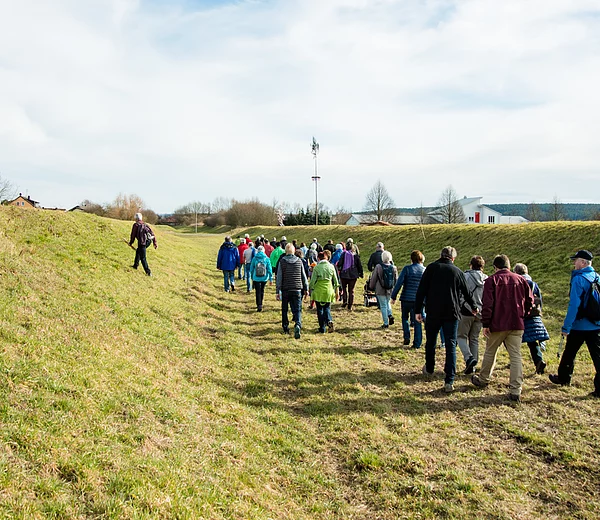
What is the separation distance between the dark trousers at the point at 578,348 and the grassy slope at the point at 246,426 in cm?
36

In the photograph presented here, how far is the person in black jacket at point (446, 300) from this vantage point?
680 cm

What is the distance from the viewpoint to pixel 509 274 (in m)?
6.65

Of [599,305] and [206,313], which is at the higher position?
[599,305]

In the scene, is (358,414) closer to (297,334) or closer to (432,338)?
(432,338)

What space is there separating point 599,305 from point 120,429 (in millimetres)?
6925

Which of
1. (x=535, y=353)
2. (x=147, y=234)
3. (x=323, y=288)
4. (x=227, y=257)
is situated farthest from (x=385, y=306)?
(x=147, y=234)

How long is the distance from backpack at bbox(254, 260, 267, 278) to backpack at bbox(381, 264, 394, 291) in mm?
3614

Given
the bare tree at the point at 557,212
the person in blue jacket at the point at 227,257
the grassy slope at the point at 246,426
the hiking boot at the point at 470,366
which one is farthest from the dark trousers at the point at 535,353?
the bare tree at the point at 557,212

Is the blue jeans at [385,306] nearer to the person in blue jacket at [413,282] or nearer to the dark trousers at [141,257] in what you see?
the person in blue jacket at [413,282]

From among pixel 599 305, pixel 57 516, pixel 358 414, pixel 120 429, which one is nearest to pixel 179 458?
pixel 120 429

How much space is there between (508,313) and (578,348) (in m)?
1.36

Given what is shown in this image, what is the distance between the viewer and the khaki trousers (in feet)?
21.1

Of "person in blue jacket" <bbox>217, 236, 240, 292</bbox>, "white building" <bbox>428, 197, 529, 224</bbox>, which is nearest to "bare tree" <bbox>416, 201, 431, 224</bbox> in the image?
"white building" <bbox>428, 197, 529, 224</bbox>

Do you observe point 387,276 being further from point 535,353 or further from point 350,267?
point 535,353
